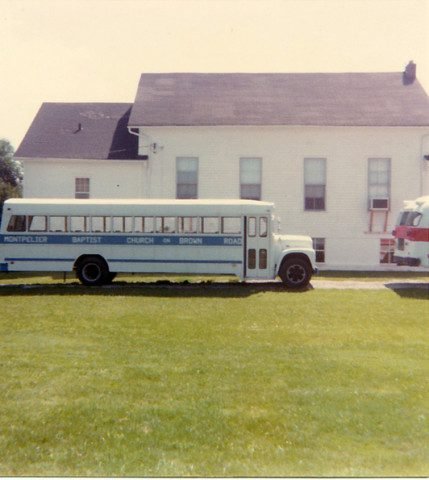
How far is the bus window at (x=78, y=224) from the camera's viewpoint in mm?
19922

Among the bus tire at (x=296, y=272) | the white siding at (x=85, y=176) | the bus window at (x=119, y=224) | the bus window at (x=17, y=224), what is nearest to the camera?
the bus tire at (x=296, y=272)

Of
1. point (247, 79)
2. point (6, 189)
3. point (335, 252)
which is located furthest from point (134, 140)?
point (6, 189)

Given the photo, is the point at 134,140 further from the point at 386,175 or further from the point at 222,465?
the point at 222,465

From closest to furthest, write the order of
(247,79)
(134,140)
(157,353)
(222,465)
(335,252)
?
(222,465), (157,353), (335,252), (134,140), (247,79)

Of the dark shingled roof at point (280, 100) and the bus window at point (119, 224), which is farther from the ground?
the dark shingled roof at point (280, 100)

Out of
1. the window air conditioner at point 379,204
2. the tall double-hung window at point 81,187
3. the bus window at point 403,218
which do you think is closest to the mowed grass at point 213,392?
the bus window at point 403,218

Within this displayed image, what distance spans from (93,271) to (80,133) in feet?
40.2

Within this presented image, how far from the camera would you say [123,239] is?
1980 cm

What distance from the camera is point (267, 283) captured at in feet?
68.6

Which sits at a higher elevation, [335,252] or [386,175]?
[386,175]

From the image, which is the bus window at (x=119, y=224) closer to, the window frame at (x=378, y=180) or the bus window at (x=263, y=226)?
the bus window at (x=263, y=226)

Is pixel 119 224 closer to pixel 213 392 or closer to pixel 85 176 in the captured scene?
pixel 85 176

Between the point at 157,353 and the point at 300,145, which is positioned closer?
the point at 157,353

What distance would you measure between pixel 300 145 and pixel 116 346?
1864 cm
